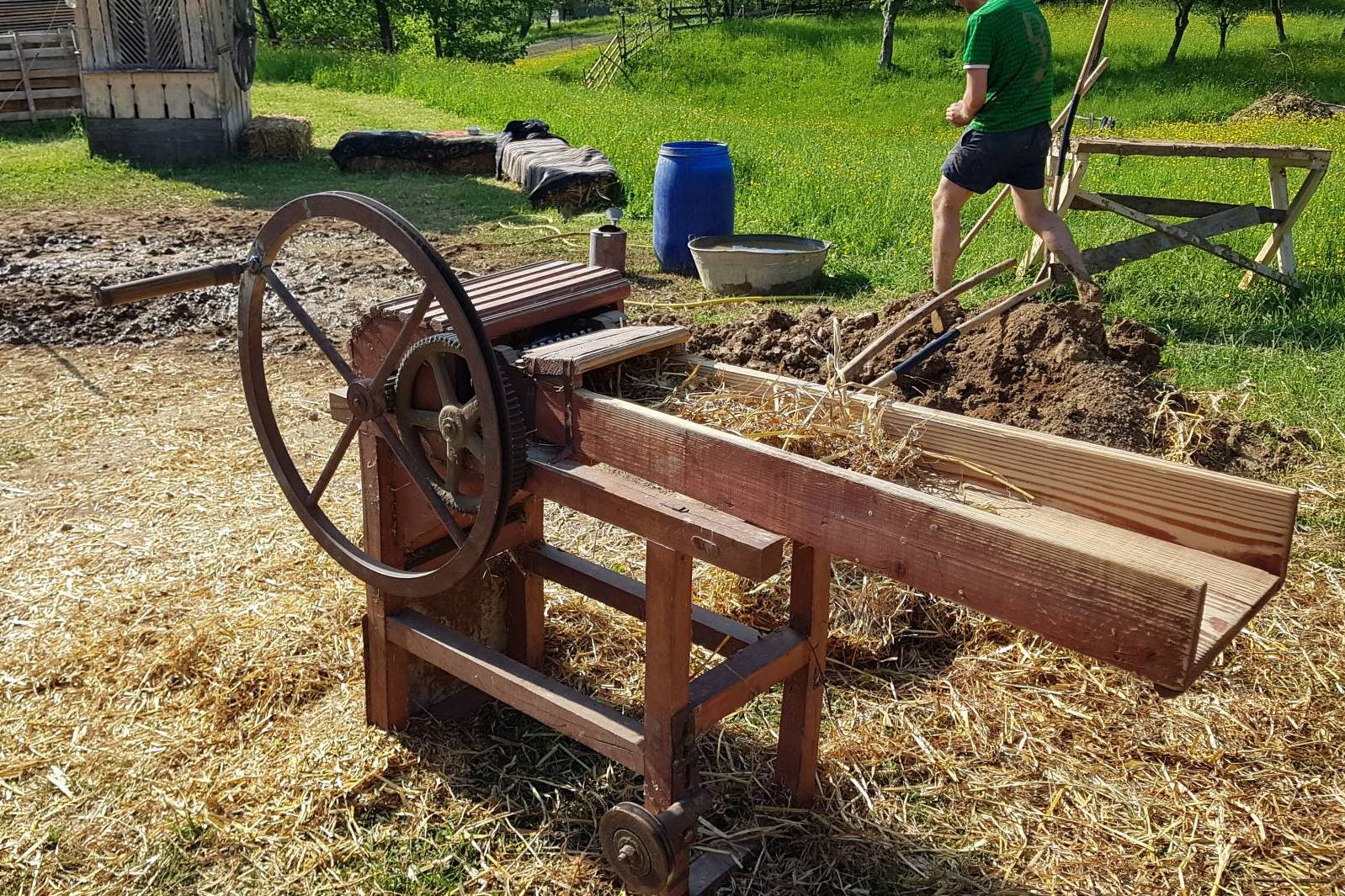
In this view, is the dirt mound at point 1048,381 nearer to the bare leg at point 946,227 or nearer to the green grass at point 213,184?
the bare leg at point 946,227

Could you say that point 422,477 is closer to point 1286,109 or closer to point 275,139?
point 275,139

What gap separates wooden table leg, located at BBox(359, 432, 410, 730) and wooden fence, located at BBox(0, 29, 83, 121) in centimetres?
1617

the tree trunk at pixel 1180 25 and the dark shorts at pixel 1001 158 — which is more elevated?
the tree trunk at pixel 1180 25

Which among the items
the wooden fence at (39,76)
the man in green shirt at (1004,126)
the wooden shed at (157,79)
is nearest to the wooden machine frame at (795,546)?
the man in green shirt at (1004,126)

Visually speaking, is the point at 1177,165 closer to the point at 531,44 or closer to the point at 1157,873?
the point at 1157,873

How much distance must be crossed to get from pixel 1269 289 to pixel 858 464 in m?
5.98

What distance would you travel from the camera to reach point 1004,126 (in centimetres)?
639

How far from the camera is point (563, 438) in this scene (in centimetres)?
272

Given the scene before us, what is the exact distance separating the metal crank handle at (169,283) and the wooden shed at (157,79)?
452 inches

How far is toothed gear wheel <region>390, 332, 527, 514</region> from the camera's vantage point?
101 inches

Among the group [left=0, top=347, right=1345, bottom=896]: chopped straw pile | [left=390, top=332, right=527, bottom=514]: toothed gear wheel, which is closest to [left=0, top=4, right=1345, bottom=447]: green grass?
[left=0, top=347, right=1345, bottom=896]: chopped straw pile

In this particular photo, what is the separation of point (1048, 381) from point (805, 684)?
7.95 ft

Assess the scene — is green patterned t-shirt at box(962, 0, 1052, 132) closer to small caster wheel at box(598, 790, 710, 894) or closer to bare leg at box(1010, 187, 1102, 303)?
bare leg at box(1010, 187, 1102, 303)

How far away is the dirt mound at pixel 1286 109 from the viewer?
73.1 ft
